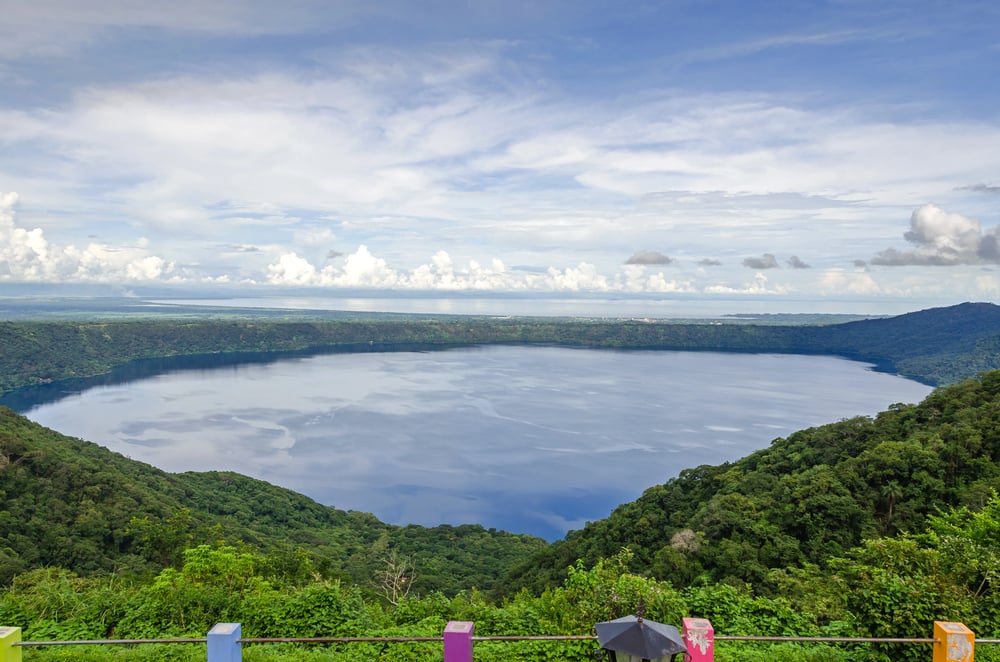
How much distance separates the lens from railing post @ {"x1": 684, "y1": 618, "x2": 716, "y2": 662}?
4148mm

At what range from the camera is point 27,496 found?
23406 millimetres

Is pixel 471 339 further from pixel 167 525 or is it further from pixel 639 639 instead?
pixel 639 639

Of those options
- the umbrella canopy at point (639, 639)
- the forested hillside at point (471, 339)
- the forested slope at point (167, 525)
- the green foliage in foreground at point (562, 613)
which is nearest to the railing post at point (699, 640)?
the umbrella canopy at point (639, 639)

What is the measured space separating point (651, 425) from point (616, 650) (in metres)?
69.2

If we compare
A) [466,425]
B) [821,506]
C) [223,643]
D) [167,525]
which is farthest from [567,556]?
[466,425]

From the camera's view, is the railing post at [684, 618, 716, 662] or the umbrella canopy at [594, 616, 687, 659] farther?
the railing post at [684, 618, 716, 662]

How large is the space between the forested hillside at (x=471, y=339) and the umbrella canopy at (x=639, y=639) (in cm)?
11625

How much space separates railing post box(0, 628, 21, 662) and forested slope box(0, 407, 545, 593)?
8.76 metres

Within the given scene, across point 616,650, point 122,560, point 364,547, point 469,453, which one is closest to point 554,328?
point 469,453

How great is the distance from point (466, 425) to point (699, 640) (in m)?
64.8

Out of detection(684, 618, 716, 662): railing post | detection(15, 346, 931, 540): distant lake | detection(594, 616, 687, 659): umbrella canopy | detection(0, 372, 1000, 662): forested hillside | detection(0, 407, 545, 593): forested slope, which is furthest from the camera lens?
detection(15, 346, 931, 540): distant lake

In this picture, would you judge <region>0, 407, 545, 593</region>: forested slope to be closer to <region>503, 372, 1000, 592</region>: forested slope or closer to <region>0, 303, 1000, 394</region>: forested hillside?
<region>503, 372, 1000, 592</region>: forested slope

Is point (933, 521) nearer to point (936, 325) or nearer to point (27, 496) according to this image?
point (27, 496)

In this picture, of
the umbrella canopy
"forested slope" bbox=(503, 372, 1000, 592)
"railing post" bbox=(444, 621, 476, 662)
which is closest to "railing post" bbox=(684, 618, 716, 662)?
the umbrella canopy
